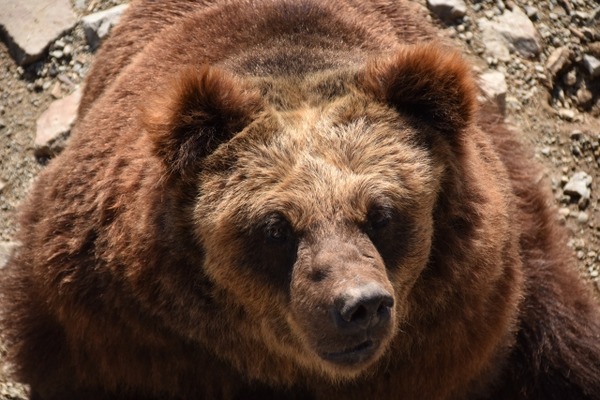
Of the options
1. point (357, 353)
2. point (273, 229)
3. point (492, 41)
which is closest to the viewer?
point (357, 353)

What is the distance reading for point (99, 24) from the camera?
7.12 m

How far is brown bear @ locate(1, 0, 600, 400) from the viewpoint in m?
4.23

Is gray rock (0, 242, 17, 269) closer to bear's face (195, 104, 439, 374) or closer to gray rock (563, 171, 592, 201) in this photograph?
bear's face (195, 104, 439, 374)

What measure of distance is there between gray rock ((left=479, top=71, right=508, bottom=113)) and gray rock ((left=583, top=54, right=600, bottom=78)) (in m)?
0.65

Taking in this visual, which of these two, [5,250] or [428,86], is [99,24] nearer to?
[5,250]

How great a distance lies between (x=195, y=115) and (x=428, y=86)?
0.96 m

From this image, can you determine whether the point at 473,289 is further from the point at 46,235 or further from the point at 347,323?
the point at 46,235

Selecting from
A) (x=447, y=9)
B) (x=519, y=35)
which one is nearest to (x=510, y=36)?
(x=519, y=35)

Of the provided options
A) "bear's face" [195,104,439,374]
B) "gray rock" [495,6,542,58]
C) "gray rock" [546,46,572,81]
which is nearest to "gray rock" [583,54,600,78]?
"gray rock" [546,46,572,81]

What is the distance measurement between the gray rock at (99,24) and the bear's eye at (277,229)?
10.7ft

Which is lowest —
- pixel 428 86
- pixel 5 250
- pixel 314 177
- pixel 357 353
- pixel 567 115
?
pixel 567 115

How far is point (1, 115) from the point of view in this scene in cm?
695

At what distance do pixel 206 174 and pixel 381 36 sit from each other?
5.04 ft

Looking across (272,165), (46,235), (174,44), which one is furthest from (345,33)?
(46,235)
